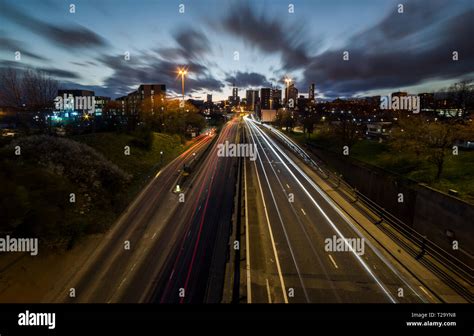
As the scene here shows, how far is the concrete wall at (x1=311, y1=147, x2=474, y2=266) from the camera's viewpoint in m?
15.7

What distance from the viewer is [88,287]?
12.4 m

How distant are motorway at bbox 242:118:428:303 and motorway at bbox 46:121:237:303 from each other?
2.74 meters

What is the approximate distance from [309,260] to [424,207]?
1162 centimetres

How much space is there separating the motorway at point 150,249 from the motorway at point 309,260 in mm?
2738

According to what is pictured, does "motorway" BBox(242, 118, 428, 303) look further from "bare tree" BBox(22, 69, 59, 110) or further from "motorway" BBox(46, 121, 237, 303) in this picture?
"bare tree" BBox(22, 69, 59, 110)

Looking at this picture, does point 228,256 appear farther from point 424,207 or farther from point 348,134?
point 348,134

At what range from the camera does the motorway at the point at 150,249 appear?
1225 cm

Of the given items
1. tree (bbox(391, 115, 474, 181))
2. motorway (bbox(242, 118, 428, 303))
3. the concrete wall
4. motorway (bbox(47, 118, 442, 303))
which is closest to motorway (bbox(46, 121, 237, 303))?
motorway (bbox(47, 118, 442, 303))

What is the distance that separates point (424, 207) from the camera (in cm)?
1942

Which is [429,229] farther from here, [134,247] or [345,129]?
[345,129]

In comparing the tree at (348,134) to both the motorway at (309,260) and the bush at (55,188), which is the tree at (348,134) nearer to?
the motorway at (309,260)

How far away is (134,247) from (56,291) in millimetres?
4617

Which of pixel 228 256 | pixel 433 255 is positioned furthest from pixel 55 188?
pixel 433 255

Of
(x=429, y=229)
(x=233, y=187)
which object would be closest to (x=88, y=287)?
(x=233, y=187)
